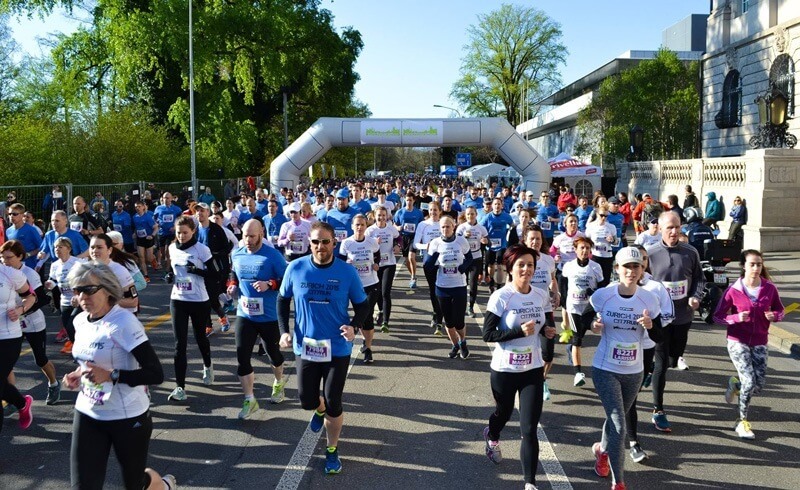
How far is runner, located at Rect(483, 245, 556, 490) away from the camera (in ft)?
16.6

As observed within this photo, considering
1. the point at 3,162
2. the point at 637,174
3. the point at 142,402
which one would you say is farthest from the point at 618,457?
the point at 637,174

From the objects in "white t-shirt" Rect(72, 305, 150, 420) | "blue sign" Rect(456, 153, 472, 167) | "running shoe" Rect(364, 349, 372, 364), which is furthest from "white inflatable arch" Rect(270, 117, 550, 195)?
"blue sign" Rect(456, 153, 472, 167)

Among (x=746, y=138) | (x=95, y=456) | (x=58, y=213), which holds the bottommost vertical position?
(x=95, y=456)

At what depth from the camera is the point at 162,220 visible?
56.6 feet

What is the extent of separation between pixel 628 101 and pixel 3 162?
29.6 m

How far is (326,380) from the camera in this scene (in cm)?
555

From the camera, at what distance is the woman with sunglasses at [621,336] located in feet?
17.1

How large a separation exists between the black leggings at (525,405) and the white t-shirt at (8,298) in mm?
3981

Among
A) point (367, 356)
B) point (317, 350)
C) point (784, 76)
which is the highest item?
point (784, 76)

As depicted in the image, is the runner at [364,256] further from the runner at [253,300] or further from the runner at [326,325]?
the runner at [326,325]

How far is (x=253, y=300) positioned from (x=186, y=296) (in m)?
1.08

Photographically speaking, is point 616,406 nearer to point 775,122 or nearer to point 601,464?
point 601,464

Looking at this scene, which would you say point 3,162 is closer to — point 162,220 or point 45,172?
point 45,172

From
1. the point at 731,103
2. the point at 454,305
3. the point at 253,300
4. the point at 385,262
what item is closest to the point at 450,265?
the point at 454,305
